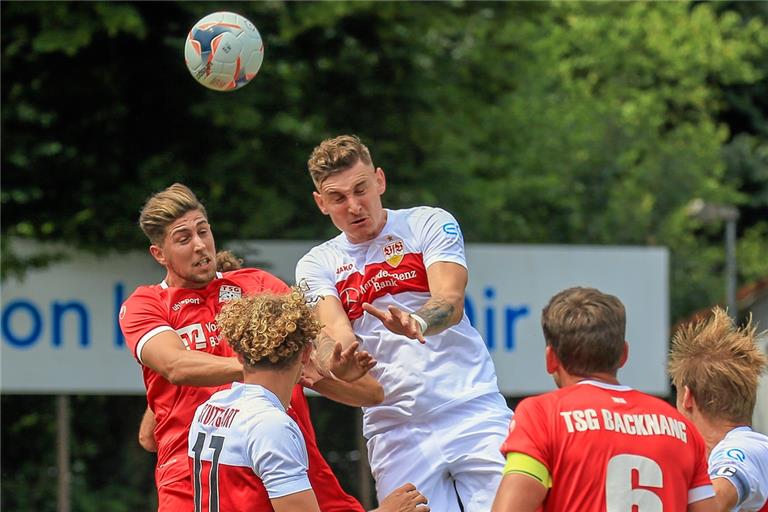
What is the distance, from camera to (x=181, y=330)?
5480 mm

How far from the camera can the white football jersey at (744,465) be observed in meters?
4.67

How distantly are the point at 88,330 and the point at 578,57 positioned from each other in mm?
17057

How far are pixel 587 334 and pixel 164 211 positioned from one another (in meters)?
2.14

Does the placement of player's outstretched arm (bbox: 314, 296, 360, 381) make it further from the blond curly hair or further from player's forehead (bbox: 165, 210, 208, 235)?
player's forehead (bbox: 165, 210, 208, 235)

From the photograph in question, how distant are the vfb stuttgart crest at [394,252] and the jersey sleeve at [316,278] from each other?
271 mm

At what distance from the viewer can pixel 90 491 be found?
14234mm

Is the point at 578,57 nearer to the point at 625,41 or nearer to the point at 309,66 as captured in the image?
the point at 625,41

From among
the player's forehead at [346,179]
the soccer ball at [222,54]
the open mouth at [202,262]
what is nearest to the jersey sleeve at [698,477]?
the player's forehead at [346,179]

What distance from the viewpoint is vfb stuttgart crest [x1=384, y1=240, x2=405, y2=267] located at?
18.7 ft

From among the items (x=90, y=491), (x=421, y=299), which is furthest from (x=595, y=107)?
(x=421, y=299)

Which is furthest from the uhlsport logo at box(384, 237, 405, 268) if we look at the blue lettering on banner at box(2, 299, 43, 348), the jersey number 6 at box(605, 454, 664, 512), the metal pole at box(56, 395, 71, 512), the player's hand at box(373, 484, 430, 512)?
the metal pole at box(56, 395, 71, 512)

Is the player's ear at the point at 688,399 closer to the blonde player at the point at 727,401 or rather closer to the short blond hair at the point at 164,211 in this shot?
the blonde player at the point at 727,401

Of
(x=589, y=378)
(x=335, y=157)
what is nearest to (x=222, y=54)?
(x=335, y=157)

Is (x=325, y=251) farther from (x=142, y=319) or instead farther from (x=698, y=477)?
(x=698, y=477)
